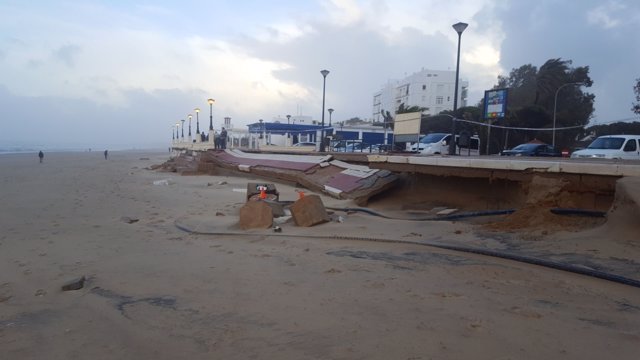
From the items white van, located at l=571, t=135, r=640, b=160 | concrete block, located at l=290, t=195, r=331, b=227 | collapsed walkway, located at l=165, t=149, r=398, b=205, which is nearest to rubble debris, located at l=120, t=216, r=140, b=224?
concrete block, located at l=290, t=195, r=331, b=227

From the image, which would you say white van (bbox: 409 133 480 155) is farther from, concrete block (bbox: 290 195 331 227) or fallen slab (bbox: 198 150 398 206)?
concrete block (bbox: 290 195 331 227)

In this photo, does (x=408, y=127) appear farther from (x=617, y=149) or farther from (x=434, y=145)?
(x=617, y=149)

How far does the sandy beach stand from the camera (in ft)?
12.6

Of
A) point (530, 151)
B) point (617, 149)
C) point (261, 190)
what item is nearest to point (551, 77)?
point (530, 151)

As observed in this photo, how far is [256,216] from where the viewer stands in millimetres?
9539

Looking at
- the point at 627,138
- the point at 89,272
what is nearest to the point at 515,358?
the point at 89,272

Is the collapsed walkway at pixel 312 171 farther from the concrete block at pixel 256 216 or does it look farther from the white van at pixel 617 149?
the white van at pixel 617 149

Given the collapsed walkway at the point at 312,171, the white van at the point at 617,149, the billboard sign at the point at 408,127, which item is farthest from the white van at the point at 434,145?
the collapsed walkway at the point at 312,171

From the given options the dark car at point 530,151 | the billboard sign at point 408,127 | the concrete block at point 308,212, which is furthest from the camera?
the dark car at point 530,151

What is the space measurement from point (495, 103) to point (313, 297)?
20.1 meters

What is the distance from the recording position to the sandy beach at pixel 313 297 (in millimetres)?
3826

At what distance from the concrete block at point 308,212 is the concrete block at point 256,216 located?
548 millimetres

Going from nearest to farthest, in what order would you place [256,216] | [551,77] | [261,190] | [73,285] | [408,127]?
[73,285]
[256,216]
[261,190]
[408,127]
[551,77]

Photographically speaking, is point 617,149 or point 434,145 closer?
point 617,149
